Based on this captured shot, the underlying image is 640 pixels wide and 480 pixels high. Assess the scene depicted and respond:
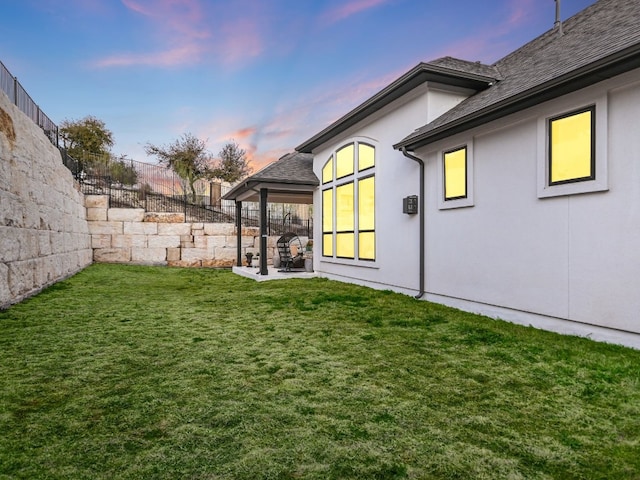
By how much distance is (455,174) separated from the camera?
6.24 meters

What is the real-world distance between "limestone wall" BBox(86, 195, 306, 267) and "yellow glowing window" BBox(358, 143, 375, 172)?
24.2 ft

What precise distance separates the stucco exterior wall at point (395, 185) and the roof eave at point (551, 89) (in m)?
1.27

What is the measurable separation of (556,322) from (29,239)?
8.92 meters

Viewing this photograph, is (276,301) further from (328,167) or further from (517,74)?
(517,74)

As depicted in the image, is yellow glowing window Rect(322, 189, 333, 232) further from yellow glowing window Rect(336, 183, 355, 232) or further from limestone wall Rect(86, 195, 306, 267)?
limestone wall Rect(86, 195, 306, 267)

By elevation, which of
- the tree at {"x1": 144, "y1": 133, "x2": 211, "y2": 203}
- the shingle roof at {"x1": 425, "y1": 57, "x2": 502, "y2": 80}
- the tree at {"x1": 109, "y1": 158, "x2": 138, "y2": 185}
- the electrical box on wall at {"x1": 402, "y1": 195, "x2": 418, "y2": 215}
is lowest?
the electrical box on wall at {"x1": 402, "y1": 195, "x2": 418, "y2": 215}

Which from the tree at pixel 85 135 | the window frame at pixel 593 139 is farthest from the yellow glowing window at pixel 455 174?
the tree at pixel 85 135

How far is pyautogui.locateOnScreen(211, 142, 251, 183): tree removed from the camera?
81.2 ft

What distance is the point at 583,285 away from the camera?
13.6 feet

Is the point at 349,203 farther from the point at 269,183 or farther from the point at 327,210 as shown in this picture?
the point at 269,183

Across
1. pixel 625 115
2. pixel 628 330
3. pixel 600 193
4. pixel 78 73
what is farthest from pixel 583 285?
pixel 78 73

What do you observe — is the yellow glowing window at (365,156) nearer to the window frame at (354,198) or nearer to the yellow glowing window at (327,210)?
the window frame at (354,198)

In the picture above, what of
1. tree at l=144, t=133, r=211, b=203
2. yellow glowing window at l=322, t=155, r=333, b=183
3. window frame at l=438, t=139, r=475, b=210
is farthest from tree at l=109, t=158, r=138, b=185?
window frame at l=438, t=139, r=475, b=210

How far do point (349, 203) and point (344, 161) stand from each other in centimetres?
128
